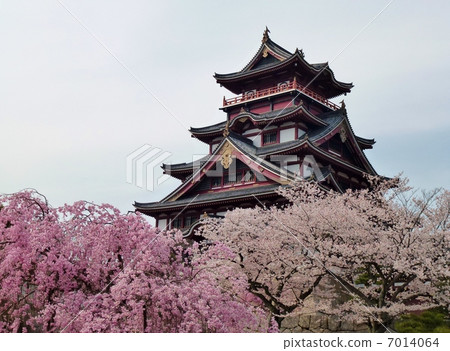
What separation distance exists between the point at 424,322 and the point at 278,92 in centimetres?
2104

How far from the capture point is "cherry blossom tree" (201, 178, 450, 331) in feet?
62.5

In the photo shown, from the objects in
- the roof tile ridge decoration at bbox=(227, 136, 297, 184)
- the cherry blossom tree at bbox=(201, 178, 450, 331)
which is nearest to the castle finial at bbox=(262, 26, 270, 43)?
the roof tile ridge decoration at bbox=(227, 136, 297, 184)

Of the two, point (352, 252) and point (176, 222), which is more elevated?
point (176, 222)

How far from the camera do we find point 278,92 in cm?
3912

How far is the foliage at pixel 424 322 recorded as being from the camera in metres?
21.5

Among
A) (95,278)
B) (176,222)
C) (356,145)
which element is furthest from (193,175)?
(95,278)

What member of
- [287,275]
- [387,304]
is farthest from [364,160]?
[387,304]

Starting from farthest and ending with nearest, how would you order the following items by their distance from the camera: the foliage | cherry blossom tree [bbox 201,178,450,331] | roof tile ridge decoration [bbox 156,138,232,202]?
roof tile ridge decoration [bbox 156,138,232,202] → the foliage → cherry blossom tree [bbox 201,178,450,331]

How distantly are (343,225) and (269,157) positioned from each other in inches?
579

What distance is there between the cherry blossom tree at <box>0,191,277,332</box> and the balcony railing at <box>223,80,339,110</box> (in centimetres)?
2471

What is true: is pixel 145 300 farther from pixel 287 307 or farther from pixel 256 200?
pixel 256 200

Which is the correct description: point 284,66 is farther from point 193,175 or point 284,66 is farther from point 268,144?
point 193,175

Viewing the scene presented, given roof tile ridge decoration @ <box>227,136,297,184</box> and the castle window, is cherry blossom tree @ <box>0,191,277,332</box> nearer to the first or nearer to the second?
roof tile ridge decoration @ <box>227,136,297,184</box>

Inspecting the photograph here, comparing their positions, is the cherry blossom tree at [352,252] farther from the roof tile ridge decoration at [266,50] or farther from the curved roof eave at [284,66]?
the roof tile ridge decoration at [266,50]
